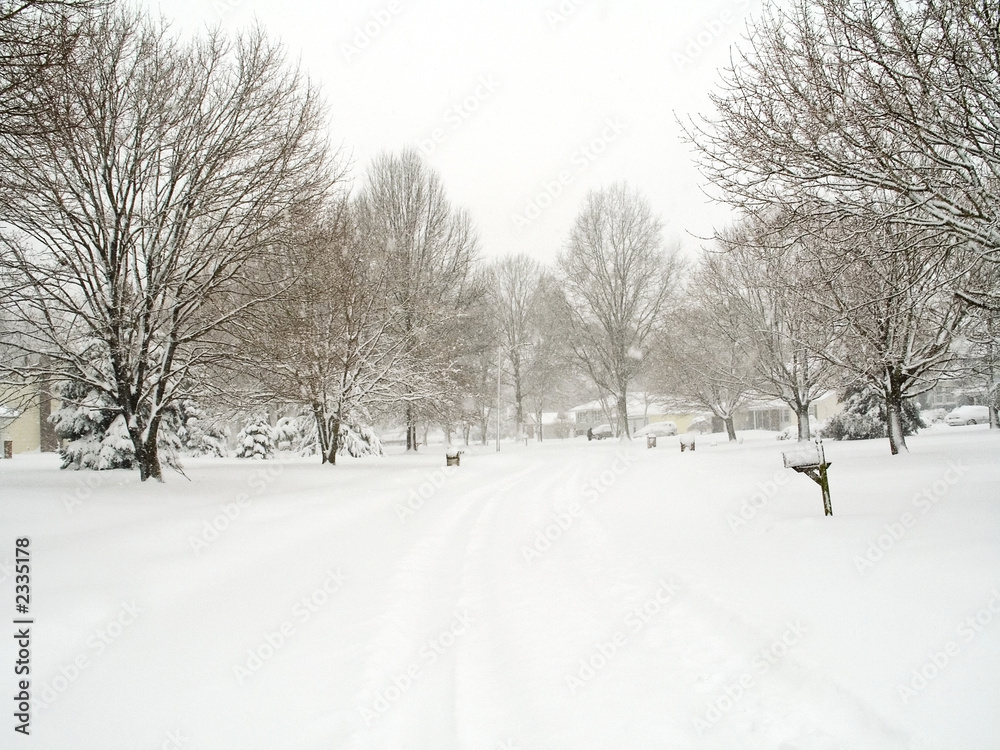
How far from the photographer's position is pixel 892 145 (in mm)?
Result: 7031

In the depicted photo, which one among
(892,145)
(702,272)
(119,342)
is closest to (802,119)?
(892,145)

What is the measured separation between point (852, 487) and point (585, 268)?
27024mm

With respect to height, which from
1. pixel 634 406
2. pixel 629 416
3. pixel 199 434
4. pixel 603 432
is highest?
pixel 634 406

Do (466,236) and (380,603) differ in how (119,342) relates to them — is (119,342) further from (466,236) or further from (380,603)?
(466,236)
